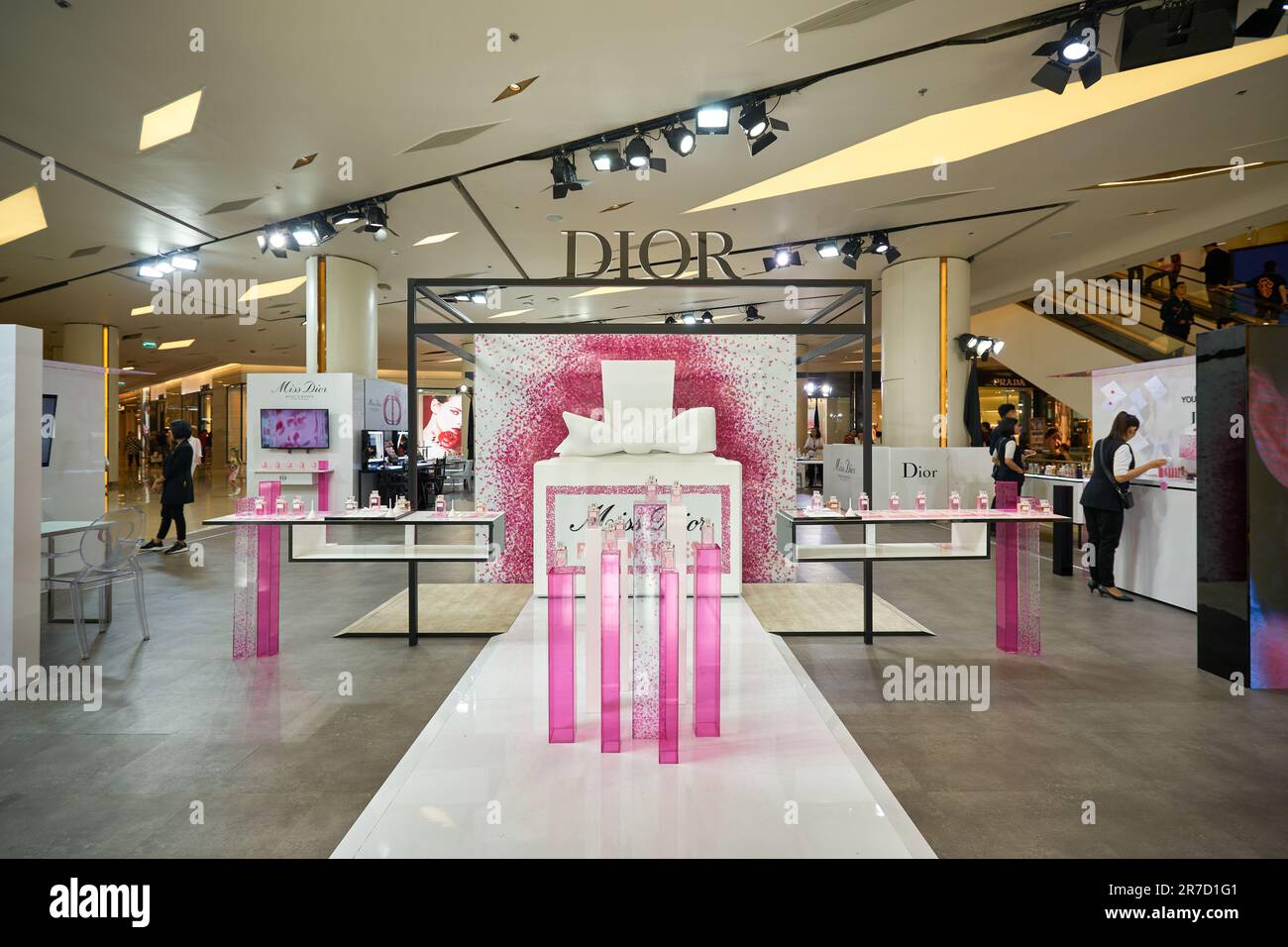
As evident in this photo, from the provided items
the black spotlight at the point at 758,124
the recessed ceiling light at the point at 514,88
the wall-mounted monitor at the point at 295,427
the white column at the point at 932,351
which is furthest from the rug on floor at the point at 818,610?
the wall-mounted monitor at the point at 295,427

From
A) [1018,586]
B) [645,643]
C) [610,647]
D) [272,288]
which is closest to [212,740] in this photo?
[610,647]

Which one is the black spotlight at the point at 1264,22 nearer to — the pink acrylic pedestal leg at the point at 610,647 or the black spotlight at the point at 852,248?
the black spotlight at the point at 852,248

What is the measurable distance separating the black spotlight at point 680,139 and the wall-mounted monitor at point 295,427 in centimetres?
585

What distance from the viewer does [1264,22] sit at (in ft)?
13.0

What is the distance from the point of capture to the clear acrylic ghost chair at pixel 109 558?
404 centimetres

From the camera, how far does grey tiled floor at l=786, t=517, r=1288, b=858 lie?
7.11 feet

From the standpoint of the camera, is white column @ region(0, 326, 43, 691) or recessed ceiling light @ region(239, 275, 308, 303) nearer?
white column @ region(0, 326, 43, 691)

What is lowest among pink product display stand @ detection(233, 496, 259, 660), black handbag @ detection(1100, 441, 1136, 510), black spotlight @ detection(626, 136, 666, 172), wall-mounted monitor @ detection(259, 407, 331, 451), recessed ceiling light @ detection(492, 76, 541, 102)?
pink product display stand @ detection(233, 496, 259, 660)

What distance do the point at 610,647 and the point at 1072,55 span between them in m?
4.79

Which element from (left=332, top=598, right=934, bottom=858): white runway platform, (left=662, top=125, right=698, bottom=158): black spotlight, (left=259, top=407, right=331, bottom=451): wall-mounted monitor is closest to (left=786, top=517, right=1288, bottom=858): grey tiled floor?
(left=332, top=598, right=934, bottom=858): white runway platform

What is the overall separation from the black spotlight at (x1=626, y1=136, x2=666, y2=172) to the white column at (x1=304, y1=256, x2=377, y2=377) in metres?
5.15

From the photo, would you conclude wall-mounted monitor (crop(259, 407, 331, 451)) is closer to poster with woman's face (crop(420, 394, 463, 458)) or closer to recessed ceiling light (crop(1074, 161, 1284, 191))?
poster with woman's face (crop(420, 394, 463, 458))

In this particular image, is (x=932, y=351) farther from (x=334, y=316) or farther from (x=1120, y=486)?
(x=334, y=316)
